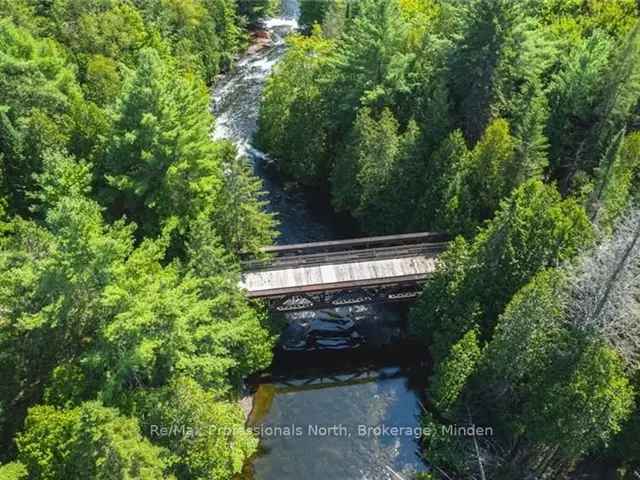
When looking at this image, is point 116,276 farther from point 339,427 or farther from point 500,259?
point 500,259

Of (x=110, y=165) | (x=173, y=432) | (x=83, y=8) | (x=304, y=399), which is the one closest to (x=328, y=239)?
(x=304, y=399)

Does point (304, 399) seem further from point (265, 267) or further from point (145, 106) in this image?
point (145, 106)

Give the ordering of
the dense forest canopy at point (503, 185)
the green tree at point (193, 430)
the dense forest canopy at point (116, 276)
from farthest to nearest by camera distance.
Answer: the dense forest canopy at point (503, 185) < the green tree at point (193, 430) < the dense forest canopy at point (116, 276)

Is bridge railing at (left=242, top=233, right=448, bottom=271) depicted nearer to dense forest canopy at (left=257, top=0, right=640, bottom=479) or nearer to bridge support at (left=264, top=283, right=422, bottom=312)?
dense forest canopy at (left=257, top=0, right=640, bottom=479)

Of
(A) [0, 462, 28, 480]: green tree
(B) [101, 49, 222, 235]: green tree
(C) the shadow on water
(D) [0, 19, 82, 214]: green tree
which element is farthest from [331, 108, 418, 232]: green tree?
(A) [0, 462, 28, 480]: green tree

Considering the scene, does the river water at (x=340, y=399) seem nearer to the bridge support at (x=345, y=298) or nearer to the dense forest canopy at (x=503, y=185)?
the bridge support at (x=345, y=298)

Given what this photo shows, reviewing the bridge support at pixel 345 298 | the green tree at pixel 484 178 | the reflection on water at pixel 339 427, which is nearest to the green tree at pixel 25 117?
the bridge support at pixel 345 298
